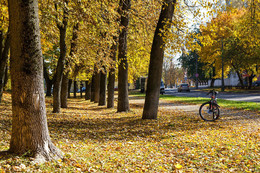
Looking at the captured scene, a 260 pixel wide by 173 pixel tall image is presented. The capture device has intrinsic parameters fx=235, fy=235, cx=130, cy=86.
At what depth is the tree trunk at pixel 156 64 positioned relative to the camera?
9.39m

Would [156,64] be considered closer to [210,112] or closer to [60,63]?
[210,112]

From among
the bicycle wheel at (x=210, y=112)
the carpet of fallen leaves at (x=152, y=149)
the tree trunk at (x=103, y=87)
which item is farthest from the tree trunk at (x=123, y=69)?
the bicycle wheel at (x=210, y=112)

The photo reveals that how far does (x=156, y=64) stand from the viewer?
9.47 m

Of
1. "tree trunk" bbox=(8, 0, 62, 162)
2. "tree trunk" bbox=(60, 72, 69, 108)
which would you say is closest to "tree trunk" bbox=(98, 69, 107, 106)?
"tree trunk" bbox=(60, 72, 69, 108)

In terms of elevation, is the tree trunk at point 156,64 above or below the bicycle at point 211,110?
above

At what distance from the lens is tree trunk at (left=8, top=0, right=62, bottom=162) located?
407 cm

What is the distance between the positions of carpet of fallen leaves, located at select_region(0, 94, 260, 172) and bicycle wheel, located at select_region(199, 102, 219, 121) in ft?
2.94

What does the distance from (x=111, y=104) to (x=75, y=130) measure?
24.1ft

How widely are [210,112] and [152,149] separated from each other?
15.9 ft

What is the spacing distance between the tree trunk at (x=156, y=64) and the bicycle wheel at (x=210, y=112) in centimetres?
215

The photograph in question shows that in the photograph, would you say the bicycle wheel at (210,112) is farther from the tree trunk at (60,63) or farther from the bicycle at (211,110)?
the tree trunk at (60,63)

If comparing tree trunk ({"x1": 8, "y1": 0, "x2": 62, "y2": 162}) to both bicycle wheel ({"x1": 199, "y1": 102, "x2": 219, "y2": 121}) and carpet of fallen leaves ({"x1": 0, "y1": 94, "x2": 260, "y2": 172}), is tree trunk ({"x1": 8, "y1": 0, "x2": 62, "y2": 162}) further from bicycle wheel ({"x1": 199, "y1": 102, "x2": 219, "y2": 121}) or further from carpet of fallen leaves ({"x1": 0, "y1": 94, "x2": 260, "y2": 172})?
bicycle wheel ({"x1": 199, "y1": 102, "x2": 219, "y2": 121})

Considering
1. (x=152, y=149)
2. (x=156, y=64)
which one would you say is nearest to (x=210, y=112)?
(x=156, y=64)

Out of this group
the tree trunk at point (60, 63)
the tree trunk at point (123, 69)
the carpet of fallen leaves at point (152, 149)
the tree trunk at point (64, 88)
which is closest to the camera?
the carpet of fallen leaves at point (152, 149)
